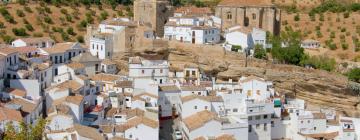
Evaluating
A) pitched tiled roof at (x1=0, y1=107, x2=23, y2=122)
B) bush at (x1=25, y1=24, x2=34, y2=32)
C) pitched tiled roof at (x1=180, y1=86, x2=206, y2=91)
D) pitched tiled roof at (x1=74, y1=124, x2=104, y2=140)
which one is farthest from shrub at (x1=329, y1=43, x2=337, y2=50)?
pitched tiled roof at (x1=0, y1=107, x2=23, y2=122)

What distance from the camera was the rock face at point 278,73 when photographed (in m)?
29.6

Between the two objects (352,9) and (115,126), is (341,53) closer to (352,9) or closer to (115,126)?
(352,9)

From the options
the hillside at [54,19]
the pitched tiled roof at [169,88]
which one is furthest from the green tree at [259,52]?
the hillside at [54,19]

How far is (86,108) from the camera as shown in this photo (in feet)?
80.7

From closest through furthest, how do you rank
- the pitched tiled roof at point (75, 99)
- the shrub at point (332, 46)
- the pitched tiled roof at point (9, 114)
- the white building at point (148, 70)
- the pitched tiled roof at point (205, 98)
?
1. the pitched tiled roof at point (9, 114)
2. the pitched tiled roof at point (75, 99)
3. the pitched tiled roof at point (205, 98)
4. the white building at point (148, 70)
5. the shrub at point (332, 46)

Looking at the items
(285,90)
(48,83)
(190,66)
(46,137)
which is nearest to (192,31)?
(190,66)

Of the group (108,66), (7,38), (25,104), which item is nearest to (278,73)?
(108,66)

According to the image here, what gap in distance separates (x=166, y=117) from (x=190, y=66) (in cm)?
415

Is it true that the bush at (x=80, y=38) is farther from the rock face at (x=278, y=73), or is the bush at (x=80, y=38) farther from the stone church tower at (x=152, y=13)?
the rock face at (x=278, y=73)

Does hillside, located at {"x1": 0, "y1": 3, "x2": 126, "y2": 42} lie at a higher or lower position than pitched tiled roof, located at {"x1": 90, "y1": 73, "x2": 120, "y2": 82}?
higher

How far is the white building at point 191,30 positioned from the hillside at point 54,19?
974 centimetres

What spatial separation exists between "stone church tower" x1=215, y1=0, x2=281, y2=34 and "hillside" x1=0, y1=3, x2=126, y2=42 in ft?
37.2

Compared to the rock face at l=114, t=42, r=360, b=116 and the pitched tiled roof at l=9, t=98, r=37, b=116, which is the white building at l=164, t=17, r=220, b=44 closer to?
the rock face at l=114, t=42, r=360, b=116

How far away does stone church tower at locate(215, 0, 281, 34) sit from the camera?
37.5 metres
